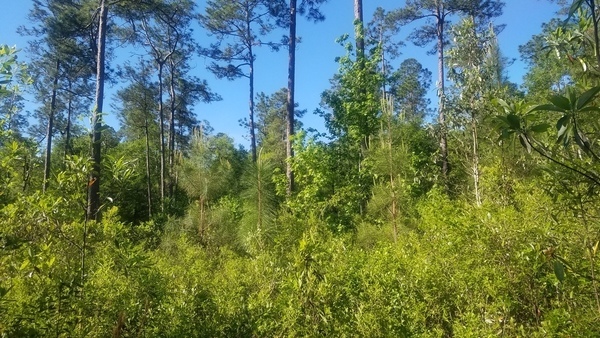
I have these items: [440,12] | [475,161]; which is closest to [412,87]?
[440,12]

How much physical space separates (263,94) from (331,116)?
24767 millimetres

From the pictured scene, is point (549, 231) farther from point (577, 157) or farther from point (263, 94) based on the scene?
point (263, 94)

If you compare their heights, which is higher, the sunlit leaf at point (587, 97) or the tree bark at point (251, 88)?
the tree bark at point (251, 88)

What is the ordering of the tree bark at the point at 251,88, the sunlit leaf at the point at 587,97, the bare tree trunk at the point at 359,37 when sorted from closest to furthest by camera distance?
the sunlit leaf at the point at 587,97
the bare tree trunk at the point at 359,37
the tree bark at the point at 251,88

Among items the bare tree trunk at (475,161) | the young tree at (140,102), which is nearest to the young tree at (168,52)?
the young tree at (140,102)

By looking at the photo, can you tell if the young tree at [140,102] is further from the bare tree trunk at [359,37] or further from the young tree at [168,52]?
the bare tree trunk at [359,37]

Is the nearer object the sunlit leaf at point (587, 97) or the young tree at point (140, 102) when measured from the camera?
the sunlit leaf at point (587, 97)

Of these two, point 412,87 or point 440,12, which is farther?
point 412,87

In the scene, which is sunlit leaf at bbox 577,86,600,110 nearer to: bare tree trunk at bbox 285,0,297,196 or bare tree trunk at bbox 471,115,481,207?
bare tree trunk at bbox 471,115,481,207

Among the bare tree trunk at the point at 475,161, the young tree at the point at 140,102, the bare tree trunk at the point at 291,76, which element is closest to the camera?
the bare tree trunk at the point at 475,161

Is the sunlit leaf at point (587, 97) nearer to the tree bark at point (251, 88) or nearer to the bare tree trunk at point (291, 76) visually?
the bare tree trunk at point (291, 76)

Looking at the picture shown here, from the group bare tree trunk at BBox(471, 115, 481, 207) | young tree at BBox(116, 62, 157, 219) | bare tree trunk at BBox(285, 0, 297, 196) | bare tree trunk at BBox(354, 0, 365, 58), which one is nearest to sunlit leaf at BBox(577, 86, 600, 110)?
bare tree trunk at BBox(471, 115, 481, 207)

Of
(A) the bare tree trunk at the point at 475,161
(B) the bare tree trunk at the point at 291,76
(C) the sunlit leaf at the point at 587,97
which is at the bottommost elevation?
(C) the sunlit leaf at the point at 587,97

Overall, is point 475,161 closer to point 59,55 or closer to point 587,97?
point 587,97
